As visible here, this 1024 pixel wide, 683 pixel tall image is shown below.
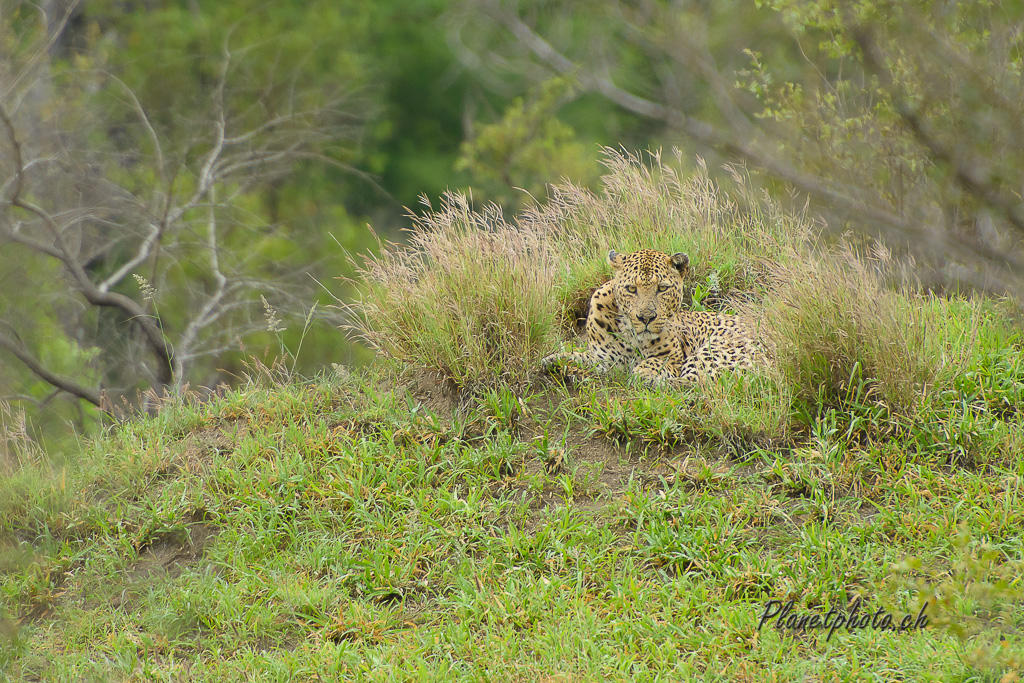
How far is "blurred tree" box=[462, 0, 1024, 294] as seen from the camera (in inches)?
51.7

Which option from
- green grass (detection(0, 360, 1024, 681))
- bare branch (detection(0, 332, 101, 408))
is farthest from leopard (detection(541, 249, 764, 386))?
bare branch (detection(0, 332, 101, 408))

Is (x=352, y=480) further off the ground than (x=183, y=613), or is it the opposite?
(x=352, y=480)

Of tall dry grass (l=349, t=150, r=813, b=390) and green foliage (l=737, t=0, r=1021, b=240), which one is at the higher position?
green foliage (l=737, t=0, r=1021, b=240)

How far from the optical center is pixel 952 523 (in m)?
4.70

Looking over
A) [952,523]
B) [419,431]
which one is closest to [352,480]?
[419,431]

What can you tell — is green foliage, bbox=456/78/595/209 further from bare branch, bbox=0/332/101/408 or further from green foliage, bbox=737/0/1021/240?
green foliage, bbox=737/0/1021/240

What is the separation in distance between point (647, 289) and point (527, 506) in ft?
6.71

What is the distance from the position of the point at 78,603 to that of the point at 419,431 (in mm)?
2362

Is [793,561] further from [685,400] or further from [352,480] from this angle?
[352,480]

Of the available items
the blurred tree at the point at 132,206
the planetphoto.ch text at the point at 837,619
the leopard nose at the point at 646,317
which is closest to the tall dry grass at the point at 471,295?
the leopard nose at the point at 646,317

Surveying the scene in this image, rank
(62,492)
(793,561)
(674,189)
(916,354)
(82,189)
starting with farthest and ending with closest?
(82,189), (674,189), (62,492), (916,354), (793,561)

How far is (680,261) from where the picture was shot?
6.67m

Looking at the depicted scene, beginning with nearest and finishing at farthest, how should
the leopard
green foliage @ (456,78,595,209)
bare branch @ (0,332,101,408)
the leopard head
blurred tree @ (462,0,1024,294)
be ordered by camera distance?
blurred tree @ (462,0,1024,294)
the leopard
the leopard head
bare branch @ (0,332,101,408)
green foliage @ (456,78,595,209)

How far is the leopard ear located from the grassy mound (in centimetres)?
93
